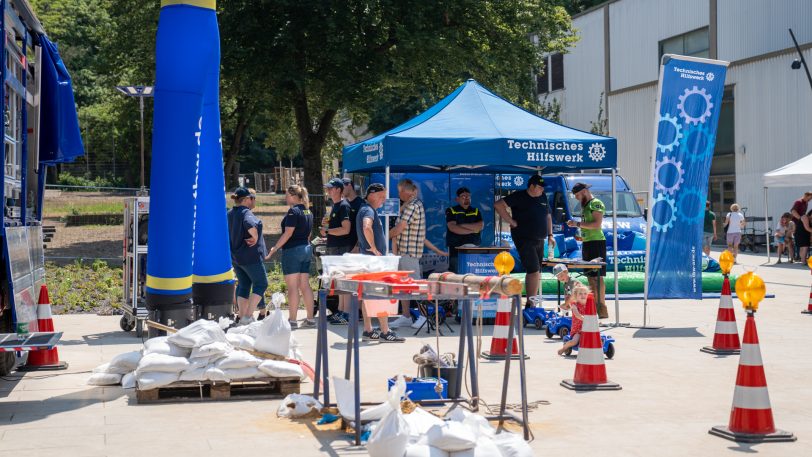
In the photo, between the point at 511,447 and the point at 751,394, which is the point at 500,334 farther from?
the point at 511,447

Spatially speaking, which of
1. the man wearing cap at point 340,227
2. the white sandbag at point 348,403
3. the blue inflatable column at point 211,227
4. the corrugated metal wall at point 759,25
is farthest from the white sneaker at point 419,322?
the corrugated metal wall at point 759,25

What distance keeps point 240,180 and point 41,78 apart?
38867 mm

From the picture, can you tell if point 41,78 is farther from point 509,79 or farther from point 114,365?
point 509,79

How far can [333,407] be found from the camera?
801 cm

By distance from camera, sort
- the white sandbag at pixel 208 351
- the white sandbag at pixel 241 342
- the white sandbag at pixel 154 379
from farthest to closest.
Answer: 1. the white sandbag at pixel 241 342
2. the white sandbag at pixel 208 351
3. the white sandbag at pixel 154 379

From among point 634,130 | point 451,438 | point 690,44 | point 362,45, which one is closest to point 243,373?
point 451,438

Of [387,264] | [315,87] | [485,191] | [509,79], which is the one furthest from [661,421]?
[509,79]

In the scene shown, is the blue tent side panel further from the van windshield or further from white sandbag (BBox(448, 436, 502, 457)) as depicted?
the van windshield

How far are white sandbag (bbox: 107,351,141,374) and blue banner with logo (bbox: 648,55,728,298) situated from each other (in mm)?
7488

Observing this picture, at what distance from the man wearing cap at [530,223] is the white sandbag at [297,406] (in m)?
6.69

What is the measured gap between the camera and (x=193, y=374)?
8.52m

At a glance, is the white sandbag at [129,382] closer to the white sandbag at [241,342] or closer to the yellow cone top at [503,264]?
the white sandbag at [241,342]

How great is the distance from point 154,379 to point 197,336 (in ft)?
1.68

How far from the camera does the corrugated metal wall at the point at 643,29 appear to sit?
132ft
